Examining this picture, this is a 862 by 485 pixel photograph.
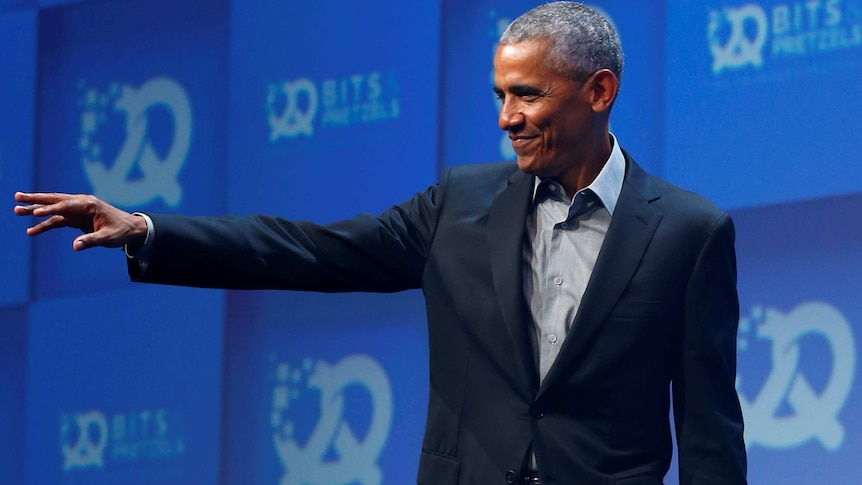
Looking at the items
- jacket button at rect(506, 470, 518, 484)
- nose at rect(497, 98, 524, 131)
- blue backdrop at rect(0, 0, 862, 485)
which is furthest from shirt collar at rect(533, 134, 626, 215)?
blue backdrop at rect(0, 0, 862, 485)

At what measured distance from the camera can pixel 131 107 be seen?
11.1 feet

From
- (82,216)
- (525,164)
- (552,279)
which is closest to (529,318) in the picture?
(552,279)

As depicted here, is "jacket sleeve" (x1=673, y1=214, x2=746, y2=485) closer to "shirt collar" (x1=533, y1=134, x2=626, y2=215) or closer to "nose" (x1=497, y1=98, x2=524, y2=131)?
"shirt collar" (x1=533, y1=134, x2=626, y2=215)

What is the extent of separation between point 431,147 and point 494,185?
1.20m

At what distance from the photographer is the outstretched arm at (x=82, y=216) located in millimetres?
1495

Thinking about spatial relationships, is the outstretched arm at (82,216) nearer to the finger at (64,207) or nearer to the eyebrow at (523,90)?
the finger at (64,207)

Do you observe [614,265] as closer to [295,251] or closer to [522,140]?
[522,140]

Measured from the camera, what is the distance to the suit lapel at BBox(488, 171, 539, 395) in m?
1.60

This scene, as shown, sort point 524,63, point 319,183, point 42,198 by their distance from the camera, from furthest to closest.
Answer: point 319,183, point 524,63, point 42,198

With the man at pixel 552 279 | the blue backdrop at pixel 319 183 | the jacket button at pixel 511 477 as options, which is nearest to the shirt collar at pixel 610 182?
the man at pixel 552 279

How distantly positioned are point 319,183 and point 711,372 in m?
1.61

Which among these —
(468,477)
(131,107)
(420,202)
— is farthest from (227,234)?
(131,107)

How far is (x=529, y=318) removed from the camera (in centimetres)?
165

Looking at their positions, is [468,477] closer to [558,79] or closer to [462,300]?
[462,300]
